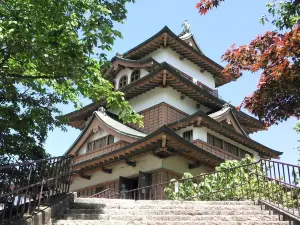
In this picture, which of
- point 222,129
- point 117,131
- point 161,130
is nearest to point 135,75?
point 117,131

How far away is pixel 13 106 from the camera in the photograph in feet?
30.2

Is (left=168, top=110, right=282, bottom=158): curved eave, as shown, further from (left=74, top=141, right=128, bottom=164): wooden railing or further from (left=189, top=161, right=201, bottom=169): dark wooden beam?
→ (left=74, top=141, right=128, bottom=164): wooden railing

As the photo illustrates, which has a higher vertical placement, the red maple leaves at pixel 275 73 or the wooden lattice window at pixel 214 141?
the wooden lattice window at pixel 214 141

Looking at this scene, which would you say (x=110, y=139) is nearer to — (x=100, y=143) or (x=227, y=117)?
(x=100, y=143)

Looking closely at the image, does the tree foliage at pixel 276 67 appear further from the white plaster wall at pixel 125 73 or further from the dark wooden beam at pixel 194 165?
the white plaster wall at pixel 125 73

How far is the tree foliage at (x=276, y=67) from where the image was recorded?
26.1 feet

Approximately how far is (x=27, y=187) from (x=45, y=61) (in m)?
2.49

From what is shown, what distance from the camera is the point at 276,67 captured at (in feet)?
26.8

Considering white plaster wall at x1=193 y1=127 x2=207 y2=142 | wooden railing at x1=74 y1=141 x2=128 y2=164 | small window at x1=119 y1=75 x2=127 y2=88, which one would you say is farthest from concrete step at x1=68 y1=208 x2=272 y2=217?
small window at x1=119 y1=75 x2=127 y2=88

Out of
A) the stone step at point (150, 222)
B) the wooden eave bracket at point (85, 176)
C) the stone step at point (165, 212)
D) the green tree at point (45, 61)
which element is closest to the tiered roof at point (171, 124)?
the wooden eave bracket at point (85, 176)

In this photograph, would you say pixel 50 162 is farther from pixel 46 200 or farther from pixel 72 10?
pixel 72 10

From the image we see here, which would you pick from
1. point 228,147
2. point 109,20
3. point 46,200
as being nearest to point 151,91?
point 228,147

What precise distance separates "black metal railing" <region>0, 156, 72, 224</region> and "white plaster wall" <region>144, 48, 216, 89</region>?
1693 centimetres

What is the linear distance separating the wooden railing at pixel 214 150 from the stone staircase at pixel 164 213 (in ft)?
33.6
